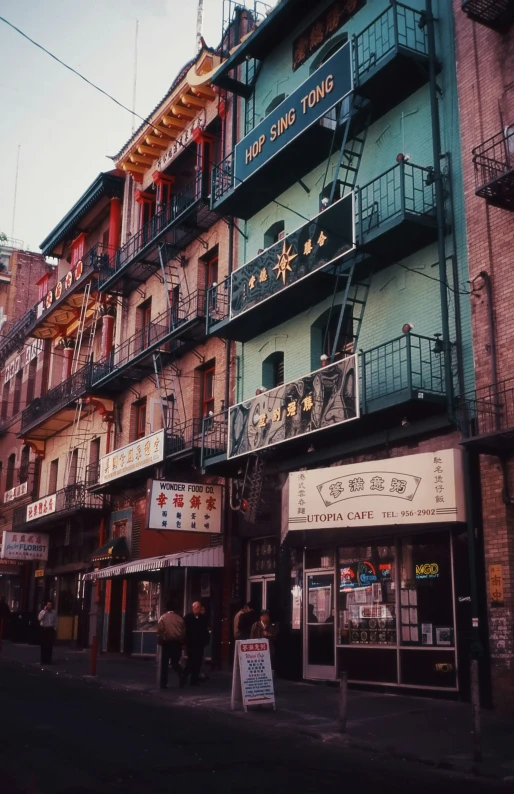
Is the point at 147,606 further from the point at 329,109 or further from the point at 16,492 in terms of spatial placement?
the point at 16,492

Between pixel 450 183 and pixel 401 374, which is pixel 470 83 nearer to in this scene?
pixel 450 183

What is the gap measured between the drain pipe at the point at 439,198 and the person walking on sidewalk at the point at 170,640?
698 cm

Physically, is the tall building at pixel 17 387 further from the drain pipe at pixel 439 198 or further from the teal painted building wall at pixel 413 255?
the drain pipe at pixel 439 198

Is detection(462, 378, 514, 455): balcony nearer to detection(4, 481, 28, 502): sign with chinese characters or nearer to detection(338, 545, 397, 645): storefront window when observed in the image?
detection(338, 545, 397, 645): storefront window

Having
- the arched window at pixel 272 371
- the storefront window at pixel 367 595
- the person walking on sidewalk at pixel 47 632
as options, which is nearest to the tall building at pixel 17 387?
the person walking on sidewalk at pixel 47 632

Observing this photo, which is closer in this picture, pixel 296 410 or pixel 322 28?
pixel 296 410

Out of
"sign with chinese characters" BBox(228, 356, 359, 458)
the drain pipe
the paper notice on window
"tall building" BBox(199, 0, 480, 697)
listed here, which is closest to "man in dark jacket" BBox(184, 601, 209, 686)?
"tall building" BBox(199, 0, 480, 697)

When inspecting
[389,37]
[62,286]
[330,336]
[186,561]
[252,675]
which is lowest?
[252,675]

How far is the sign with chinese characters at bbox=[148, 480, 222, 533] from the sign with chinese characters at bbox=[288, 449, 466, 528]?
182 inches

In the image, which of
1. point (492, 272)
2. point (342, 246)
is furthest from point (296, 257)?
point (492, 272)

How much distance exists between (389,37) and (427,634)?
11699 millimetres

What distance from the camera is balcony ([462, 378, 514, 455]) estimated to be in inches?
520

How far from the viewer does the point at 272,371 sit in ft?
68.7

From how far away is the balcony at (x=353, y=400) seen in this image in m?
14.9
